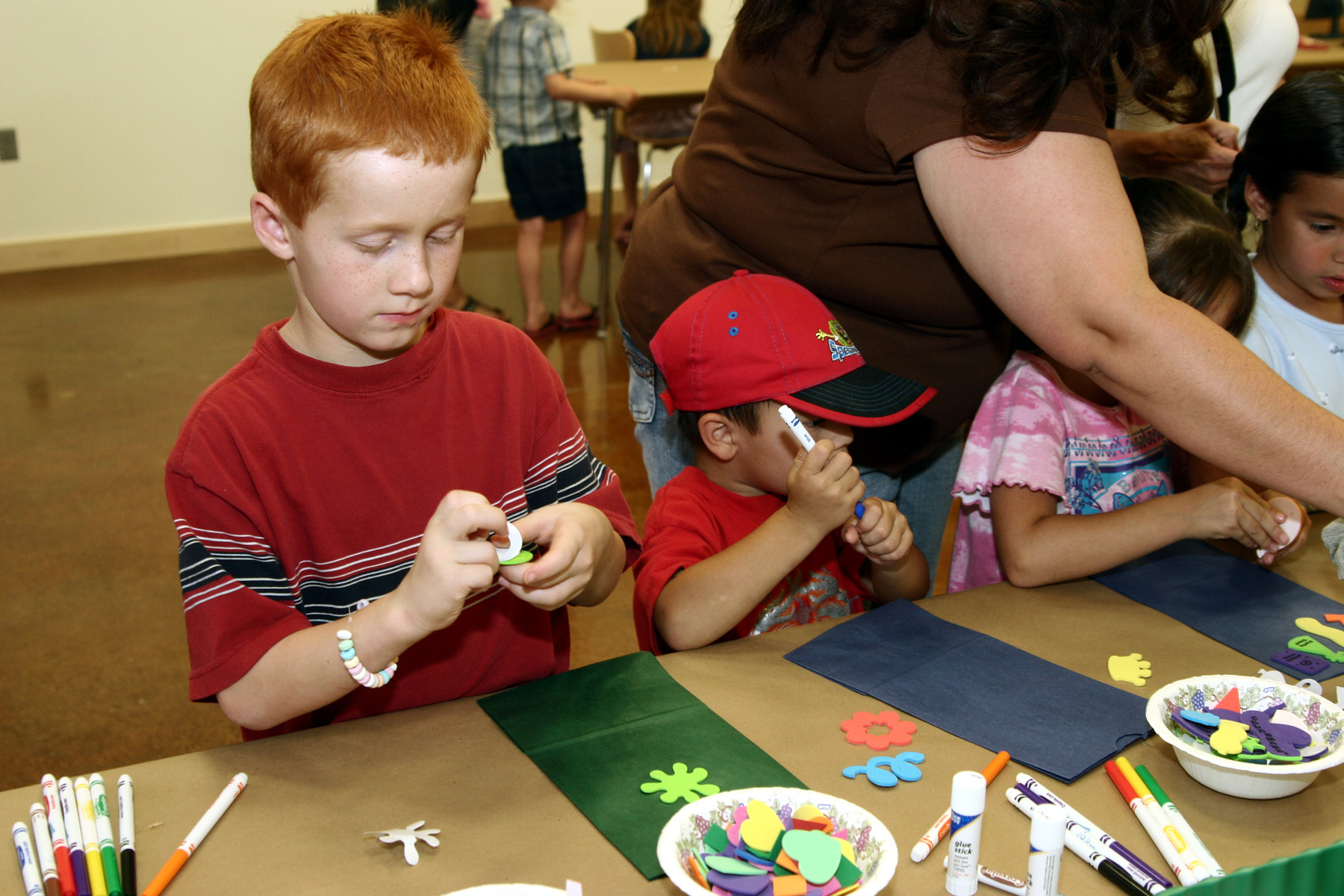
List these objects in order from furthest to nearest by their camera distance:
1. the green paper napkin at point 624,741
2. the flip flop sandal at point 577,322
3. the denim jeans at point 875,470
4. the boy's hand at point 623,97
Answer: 1. the flip flop sandal at point 577,322
2. the boy's hand at point 623,97
3. the denim jeans at point 875,470
4. the green paper napkin at point 624,741

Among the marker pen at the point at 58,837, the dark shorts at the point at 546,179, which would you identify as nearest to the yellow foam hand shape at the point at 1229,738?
the marker pen at the point at 58,837

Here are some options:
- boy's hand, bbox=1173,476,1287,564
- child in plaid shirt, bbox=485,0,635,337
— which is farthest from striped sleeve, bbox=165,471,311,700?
child in plaid shirt, bbox=485,0,635,337

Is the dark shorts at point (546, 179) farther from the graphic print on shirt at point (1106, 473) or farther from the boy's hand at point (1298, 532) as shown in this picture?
the boy's hand at point (1298, 532)

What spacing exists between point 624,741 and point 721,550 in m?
0.42

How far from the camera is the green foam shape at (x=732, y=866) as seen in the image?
0.71 meters

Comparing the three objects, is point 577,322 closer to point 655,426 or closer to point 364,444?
point 655,426

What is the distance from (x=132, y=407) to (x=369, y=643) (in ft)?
11.1

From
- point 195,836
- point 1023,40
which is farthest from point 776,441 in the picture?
point 195,836

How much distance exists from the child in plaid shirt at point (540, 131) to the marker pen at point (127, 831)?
12.1ft

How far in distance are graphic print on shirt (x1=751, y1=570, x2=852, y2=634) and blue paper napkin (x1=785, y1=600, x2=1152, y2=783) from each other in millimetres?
198

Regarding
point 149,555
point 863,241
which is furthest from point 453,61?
point 149,555

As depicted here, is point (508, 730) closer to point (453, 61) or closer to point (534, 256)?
point (453, 61)

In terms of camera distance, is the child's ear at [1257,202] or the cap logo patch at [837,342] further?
the child's ear at [1257,202]

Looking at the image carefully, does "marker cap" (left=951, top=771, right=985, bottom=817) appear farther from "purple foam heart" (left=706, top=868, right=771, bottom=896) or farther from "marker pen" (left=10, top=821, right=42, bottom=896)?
"marker pen" (left=10, top=821, right=42, bottom=896)
